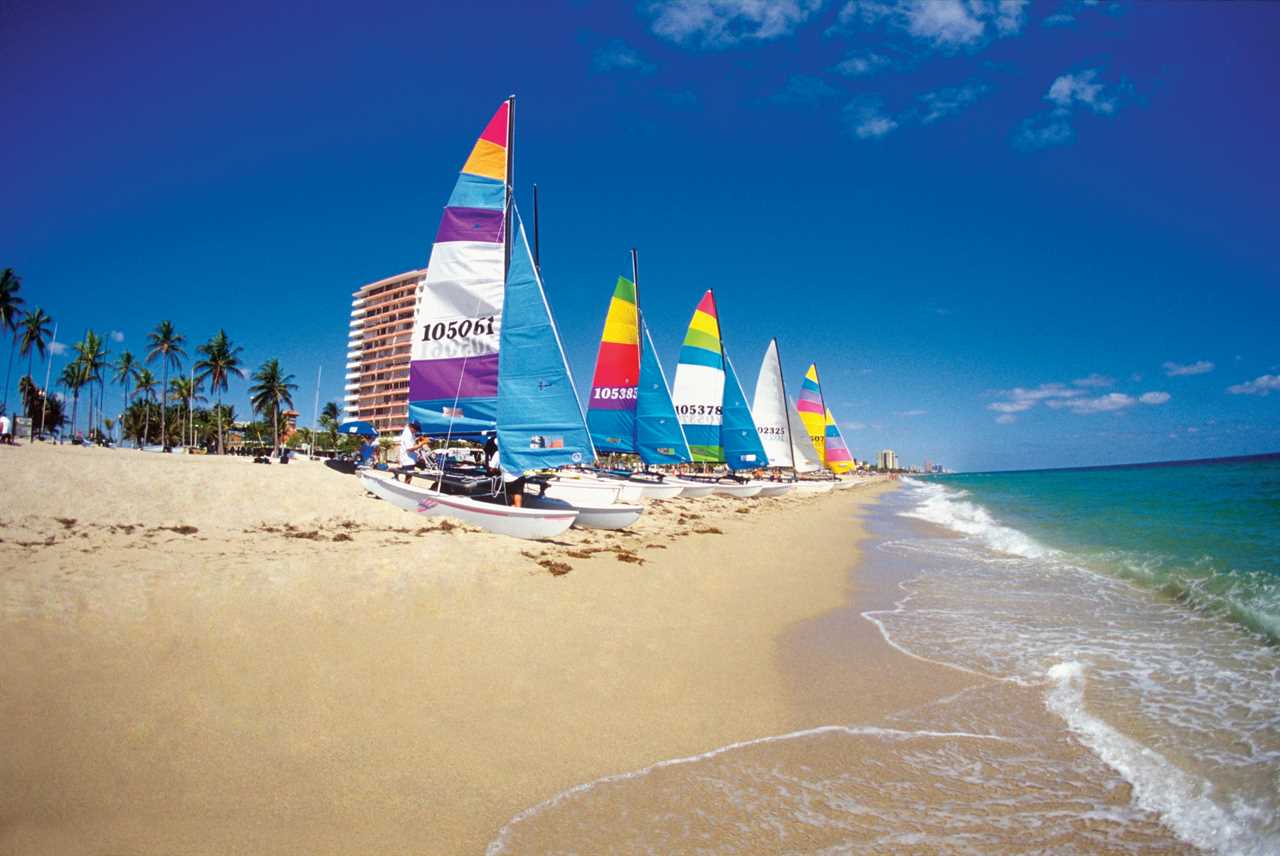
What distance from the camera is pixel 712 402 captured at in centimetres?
3525

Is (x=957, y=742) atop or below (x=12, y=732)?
below

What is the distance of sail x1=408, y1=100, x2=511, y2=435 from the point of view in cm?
1573

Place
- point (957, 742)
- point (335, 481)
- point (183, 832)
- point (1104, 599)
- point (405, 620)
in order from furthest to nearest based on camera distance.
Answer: point (335, 481)
point (1104, 599)
point (405, 620)
point (957, 742)
point (183, 832)

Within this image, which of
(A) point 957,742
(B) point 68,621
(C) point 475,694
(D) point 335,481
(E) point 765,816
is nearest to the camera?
(E) point 765,816

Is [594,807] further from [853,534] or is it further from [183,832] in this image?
[853,534]

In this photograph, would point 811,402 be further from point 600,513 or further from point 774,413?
point 600,513

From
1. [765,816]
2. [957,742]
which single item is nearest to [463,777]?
[765,816]

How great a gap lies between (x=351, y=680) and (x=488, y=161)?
15774mm

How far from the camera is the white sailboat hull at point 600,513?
15133 millimetres

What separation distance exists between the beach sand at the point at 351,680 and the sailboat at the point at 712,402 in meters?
24.0

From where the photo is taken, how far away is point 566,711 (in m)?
4.86

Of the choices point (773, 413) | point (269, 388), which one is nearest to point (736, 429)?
point (773, 413)

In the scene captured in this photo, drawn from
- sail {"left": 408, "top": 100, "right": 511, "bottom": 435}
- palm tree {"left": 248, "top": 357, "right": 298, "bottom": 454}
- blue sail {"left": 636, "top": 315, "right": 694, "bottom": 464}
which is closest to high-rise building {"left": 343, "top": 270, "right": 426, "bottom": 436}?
palm tree {"left": 248, "top": 357, "right": 298, "bottom": 454}

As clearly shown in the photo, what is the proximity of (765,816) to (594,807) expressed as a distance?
111 centimetres
